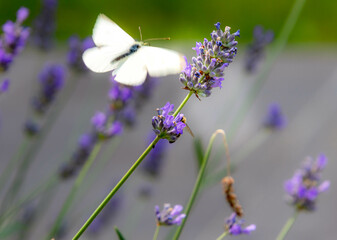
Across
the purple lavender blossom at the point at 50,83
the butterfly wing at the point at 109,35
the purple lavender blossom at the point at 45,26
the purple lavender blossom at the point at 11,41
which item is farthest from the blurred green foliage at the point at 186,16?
the butterfly wing at the point at 109,35

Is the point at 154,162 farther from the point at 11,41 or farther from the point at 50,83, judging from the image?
the point at 11,41

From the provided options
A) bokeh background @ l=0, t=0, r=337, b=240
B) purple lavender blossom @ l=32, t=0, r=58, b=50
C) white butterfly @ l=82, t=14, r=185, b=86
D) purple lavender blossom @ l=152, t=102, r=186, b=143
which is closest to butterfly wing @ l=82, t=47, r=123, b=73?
white butterfly @ l=82, t=14, r=185, b=86

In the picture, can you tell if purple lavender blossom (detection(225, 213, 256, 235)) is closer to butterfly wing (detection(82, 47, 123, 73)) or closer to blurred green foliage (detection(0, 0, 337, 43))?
butterfly wing (detection(82, 47, 123, 73))

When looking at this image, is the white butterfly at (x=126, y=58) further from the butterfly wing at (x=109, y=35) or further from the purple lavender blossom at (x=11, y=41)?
the purple lavender blossom at (x=11, y=41)

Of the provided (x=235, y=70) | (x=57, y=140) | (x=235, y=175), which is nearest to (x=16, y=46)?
(x=57, y=140)

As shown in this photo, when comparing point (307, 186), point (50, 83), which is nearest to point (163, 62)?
point (307, 186)

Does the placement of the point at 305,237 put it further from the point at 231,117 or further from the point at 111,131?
the point at 111,131
